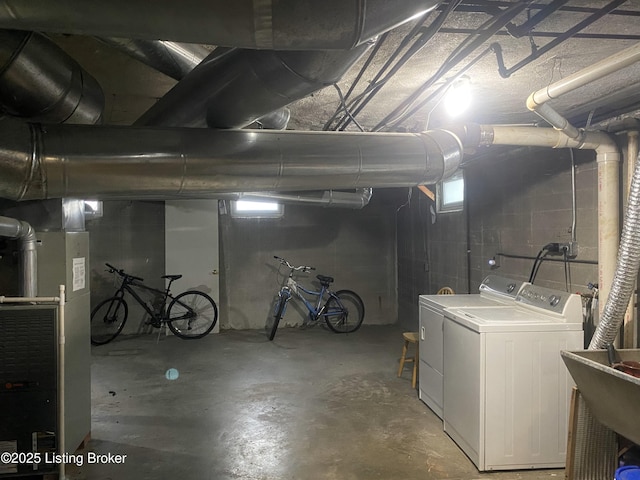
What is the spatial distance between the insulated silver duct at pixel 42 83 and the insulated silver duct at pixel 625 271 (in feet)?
8.63

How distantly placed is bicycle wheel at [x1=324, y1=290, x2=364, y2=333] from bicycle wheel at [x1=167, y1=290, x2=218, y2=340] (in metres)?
1.59

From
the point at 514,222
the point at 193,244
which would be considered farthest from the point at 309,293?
the point at 514,222

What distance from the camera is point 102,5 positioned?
0.97m

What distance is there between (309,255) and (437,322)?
10.6 feet

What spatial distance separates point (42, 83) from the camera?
69.7 inches

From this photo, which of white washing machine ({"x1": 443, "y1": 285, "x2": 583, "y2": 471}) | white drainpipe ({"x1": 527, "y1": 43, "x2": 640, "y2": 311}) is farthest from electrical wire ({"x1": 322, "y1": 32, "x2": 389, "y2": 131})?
white washing machine ({"x1": 443, "y1": 285, "x2": 583, "y2": 471})

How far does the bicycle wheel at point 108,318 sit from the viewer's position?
5305mm

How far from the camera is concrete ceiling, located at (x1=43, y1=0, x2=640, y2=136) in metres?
1.66

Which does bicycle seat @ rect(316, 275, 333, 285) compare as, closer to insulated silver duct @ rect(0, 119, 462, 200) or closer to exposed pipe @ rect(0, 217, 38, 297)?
insulated silver duct @ rect(0, 119, 462, 200)

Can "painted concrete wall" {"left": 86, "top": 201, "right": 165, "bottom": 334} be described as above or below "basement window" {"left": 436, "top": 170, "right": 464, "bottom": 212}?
below

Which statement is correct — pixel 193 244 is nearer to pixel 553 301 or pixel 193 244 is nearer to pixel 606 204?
pixel 553 301

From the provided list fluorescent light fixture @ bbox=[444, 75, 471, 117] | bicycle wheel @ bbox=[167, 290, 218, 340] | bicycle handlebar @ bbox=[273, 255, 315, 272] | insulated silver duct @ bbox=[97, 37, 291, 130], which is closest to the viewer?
insulated silver duct @ bbox=[97, 37, 291, 130]

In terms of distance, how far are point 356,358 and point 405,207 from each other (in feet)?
7.92

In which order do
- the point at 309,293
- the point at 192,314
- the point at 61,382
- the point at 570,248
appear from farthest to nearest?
the point at 309,293, the point at 192,314, the point at 570,248, the point at 61,382
